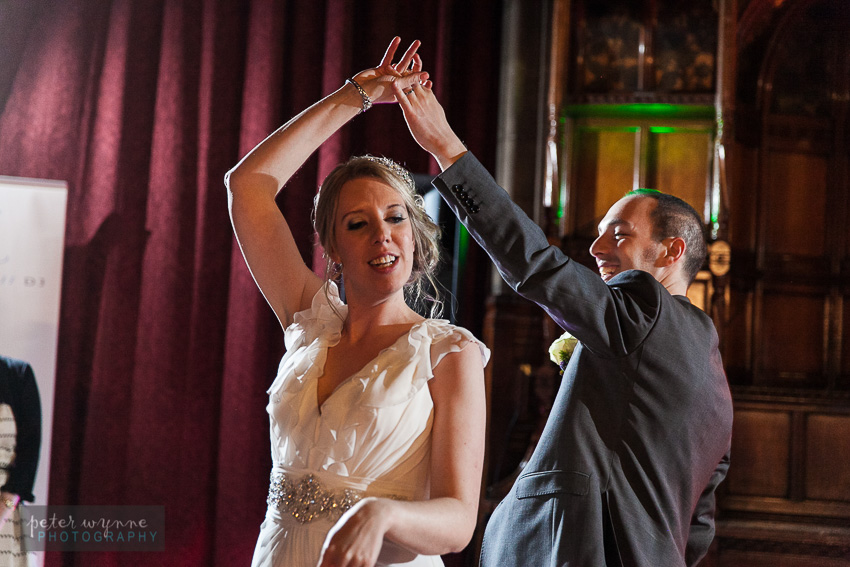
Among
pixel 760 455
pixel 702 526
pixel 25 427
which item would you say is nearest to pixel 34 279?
pixel 25 427

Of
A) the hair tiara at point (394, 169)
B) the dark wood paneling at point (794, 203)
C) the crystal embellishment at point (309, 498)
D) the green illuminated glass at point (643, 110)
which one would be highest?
the green illuminated glass at point (643, 110)

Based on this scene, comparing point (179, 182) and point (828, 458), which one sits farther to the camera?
point (179, 182)

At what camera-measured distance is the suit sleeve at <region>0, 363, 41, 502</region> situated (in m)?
3.46

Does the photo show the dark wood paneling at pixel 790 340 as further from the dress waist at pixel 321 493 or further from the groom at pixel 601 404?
the dress waist at pixel 321 493

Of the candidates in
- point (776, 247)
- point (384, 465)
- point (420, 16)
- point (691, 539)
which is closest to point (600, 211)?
point (776, 247)

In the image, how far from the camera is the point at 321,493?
54.1 inches

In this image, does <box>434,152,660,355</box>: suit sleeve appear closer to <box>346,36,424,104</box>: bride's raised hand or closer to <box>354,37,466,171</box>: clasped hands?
<box>354,37,466,171</box>: clasped hands

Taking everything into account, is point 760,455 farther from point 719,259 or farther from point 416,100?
point 416,100

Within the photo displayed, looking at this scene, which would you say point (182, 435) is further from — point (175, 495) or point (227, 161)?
point (227, 161)

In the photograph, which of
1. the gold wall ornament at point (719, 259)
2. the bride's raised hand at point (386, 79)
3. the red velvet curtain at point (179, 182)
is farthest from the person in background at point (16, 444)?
the gold wall ornament at point (719, 259)

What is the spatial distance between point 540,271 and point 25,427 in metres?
2.82

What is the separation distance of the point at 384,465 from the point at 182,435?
3050 mm

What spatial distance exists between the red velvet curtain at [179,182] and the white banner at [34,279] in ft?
1.66

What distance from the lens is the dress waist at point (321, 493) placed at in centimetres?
136
